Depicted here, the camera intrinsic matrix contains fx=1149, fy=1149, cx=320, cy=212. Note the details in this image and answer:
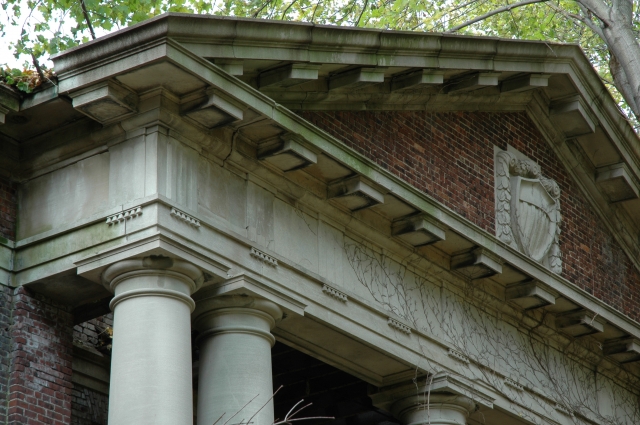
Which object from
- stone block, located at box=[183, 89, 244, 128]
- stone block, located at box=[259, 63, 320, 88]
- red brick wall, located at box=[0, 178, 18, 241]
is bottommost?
red brick wall, located at box=[0, 178, 18, 241]

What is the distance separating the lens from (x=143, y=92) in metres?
11.9

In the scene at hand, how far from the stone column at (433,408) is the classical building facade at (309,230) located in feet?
0.12

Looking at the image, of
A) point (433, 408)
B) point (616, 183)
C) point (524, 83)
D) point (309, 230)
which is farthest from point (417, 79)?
point (616, 183)

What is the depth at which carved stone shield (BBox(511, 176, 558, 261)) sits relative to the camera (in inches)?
657

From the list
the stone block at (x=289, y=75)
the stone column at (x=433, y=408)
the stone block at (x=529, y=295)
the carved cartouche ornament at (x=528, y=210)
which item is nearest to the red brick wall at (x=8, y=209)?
the stone block at (x=289, y=75)

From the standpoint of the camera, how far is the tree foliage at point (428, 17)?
15.9m

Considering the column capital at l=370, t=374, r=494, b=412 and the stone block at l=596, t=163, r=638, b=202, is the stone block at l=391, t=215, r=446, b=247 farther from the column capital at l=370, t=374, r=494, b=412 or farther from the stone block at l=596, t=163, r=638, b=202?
the stone block at l=596, t=163, r=638, b=202

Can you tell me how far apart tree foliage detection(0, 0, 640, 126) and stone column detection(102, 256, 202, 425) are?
259 cm

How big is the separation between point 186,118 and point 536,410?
740 centimetres

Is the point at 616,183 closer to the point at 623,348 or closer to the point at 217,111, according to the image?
the point at 623,348

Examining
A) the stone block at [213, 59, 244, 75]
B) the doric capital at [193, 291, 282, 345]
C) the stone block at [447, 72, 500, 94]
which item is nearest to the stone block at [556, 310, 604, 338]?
the stone block at [447, 72, 500, 94]

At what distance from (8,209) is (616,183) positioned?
10.3m

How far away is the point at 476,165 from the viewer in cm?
1633

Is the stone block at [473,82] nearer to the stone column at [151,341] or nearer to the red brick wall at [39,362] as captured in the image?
the stone column at [151,341]
